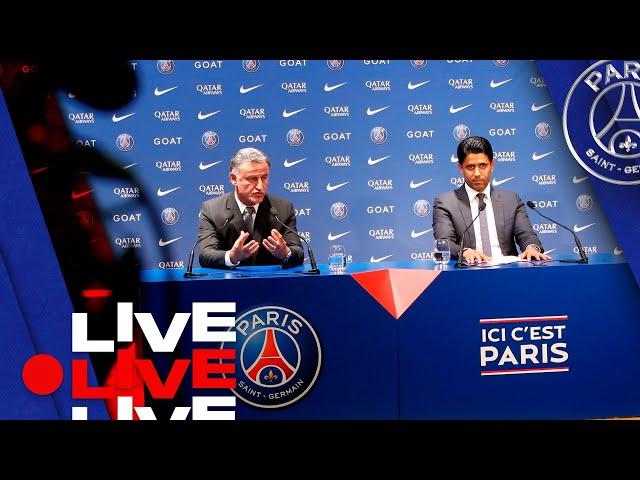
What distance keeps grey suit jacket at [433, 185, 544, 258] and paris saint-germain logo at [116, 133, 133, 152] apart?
2335 mm

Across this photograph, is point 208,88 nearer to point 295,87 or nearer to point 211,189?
point 295,87

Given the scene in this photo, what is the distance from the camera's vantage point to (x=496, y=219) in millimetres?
4531

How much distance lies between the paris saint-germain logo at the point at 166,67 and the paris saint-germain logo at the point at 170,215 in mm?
1052

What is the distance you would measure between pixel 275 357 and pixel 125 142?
230 cm

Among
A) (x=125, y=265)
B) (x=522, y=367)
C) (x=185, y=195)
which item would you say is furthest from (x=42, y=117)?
(x=522, y=367)

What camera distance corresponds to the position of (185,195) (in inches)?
210

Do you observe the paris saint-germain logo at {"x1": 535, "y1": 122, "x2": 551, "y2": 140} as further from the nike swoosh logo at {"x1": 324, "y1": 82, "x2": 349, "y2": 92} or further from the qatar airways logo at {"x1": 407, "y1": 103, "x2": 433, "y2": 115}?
the nike swoosh logo at {"x1": 324, "y1": 82, "x2": 349, "y2": 92}

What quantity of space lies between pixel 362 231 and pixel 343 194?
0.34 m

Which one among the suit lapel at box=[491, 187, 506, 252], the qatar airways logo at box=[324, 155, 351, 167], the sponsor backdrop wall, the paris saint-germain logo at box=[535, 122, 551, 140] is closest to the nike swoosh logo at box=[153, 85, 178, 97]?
the sponsor backdrop wall

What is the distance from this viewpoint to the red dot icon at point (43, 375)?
149 inches

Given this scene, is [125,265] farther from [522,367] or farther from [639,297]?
[639,297]

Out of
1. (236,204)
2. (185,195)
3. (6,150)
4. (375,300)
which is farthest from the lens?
(185,195)

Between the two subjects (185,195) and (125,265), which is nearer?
(125,265)

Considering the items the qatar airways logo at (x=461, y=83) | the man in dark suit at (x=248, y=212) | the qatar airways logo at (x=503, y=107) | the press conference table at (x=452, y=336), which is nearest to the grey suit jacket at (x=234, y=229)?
the man in dark suit at (x=248, y=212)
